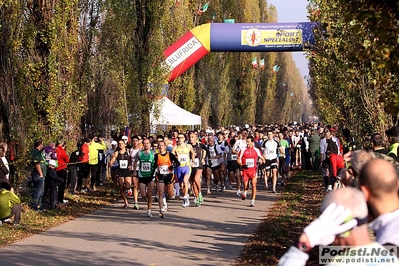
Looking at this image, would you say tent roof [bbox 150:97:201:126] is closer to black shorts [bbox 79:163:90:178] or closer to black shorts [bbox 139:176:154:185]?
black shorts [bbox 79:163:90:178]

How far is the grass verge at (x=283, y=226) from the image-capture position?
1111 cm

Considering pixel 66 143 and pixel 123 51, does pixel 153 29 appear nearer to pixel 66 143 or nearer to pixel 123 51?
pixel 123 51

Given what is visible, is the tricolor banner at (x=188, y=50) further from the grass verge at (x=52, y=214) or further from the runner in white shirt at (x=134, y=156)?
the runner in white shirt at (x=134, y=156)

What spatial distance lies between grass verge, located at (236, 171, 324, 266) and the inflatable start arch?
8499 mm

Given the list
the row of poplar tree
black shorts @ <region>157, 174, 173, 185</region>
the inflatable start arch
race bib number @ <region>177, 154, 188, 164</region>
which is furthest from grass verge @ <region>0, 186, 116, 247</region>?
the inflatable start arch

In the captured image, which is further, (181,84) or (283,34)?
(181,84)

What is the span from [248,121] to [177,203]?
126 ft

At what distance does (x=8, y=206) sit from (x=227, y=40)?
1786 cm

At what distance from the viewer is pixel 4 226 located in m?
14.6

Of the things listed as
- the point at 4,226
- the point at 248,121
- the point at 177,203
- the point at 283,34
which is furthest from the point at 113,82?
the point at 248,121

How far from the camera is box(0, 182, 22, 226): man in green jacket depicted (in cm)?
1441

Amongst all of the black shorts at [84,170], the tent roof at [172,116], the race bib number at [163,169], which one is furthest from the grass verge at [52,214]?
the tent roof at [172,116]

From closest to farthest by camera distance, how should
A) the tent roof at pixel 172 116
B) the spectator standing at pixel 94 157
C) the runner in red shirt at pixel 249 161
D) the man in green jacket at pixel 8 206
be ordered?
the man in green jacket at pixel 8 206, the runner in red shirt at pixel 249 161, the spectator standing at pixel 94 157, the tent roof at pixel 172 116

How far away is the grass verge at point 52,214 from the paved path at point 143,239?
1.09ft
